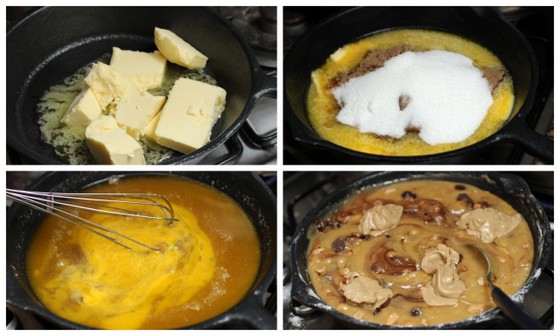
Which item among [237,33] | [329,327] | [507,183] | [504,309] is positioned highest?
[237,33]

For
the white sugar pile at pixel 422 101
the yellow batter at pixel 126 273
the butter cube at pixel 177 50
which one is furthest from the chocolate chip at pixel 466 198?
the butter cube at pixel 177 50

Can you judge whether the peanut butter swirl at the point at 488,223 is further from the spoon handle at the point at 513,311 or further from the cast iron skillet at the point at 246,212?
the cast iron skillet at the point at 246,212

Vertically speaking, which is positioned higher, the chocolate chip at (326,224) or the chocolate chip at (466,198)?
the chocolate chip at (466,198)

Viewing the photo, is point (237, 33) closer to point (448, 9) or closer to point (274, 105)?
point (274, 105)

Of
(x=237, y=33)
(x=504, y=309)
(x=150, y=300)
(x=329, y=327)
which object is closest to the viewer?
(x=504, y=309)

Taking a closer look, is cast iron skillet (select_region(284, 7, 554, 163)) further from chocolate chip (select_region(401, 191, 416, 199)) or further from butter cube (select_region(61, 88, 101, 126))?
butter cube (select_region(61, 88, 101, 126))

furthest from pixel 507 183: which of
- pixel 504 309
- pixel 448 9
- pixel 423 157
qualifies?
pixel 448 9

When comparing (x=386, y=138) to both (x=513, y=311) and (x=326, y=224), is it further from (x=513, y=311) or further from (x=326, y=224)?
(x=513, y=311)
